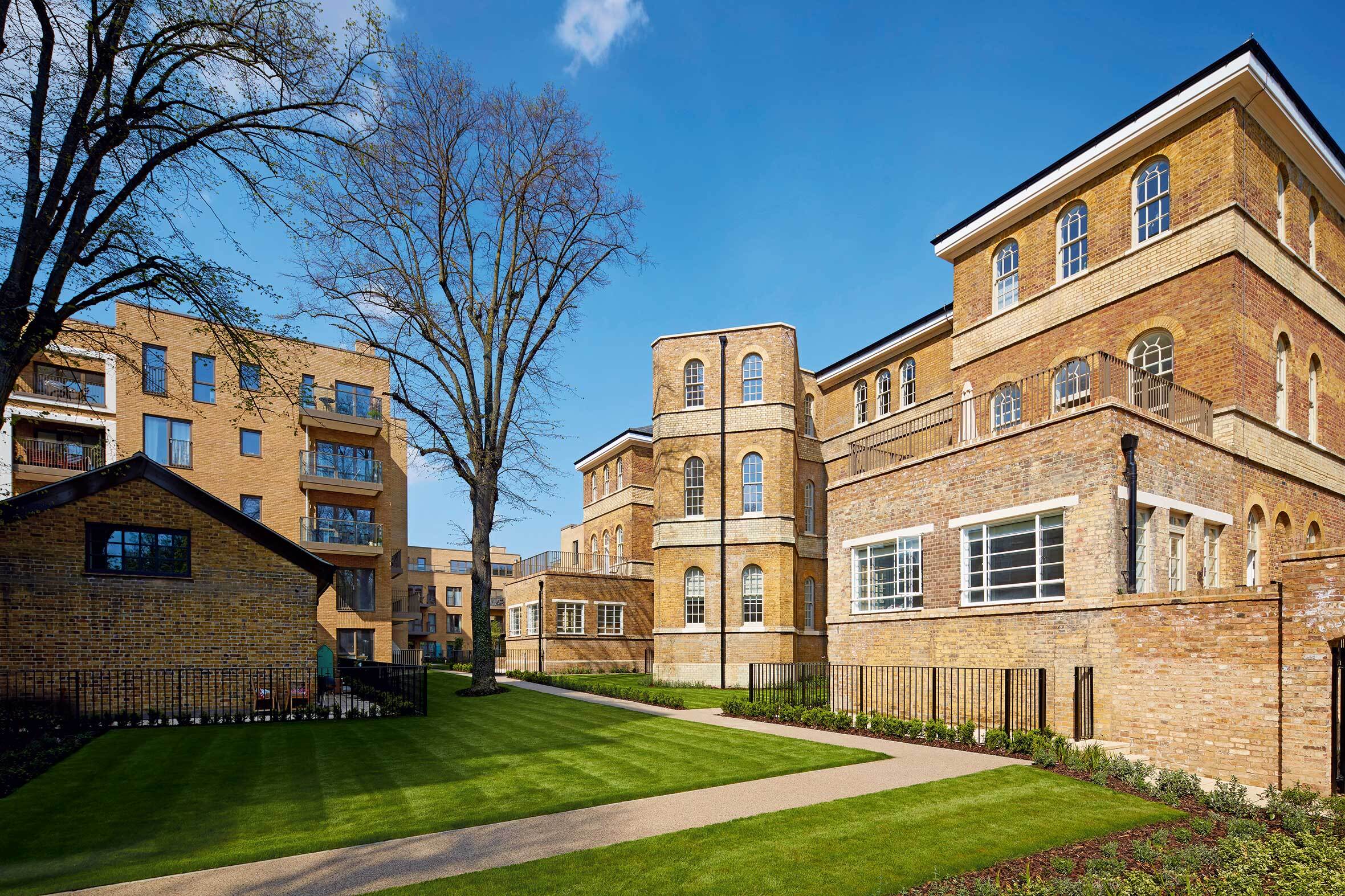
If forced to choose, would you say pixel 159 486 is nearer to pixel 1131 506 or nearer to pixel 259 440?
pixel 259 440

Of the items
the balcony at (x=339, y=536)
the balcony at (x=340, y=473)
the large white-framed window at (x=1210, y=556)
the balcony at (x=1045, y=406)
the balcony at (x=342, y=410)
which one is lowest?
the balcony at (x=339, y=536)

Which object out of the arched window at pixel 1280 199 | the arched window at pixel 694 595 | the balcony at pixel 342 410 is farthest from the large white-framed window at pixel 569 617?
the arched window at pixel 1280 199

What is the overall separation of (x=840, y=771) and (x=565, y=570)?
25399 mm

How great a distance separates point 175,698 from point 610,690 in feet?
36.8

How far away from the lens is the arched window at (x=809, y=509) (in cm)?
3000

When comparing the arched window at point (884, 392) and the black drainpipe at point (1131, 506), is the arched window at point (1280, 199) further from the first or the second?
the arched window at point (884, 392)

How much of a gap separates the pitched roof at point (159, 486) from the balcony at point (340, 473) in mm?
12984

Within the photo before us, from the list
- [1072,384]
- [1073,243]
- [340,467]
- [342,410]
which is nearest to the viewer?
[1072,384]

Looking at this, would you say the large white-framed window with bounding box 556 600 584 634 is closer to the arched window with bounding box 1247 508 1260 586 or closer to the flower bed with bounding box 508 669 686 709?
the flower bed with bounding box 508 669 686 709

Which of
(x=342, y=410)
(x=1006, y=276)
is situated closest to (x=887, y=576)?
(x=1006, y=276)

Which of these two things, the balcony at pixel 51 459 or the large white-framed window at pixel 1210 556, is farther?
the balcony at pixel 51 459

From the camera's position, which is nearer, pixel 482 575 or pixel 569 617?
pixel 482 575

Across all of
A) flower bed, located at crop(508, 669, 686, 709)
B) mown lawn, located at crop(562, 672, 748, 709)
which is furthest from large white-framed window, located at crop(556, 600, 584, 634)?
flower bed, located at crop(508, 669, 686, 709)

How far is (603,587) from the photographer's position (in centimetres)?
3500
